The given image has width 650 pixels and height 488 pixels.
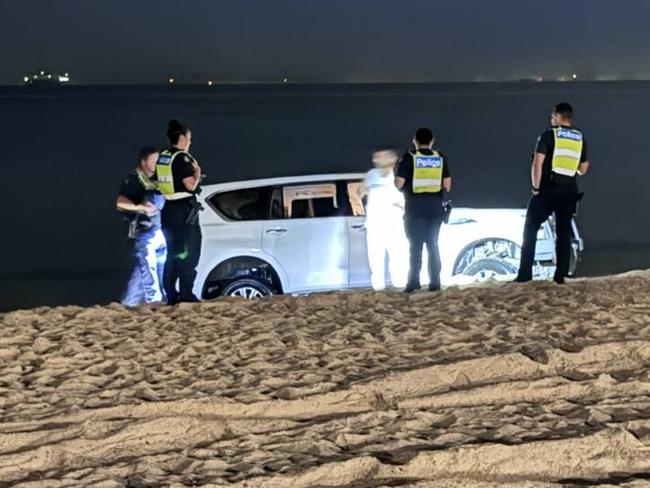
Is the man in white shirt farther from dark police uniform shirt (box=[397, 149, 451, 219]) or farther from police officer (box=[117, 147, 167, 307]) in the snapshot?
police officer (box=[117, 147, 167, 307])

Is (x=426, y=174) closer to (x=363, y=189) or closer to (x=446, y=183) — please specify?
(x=446, y=183)

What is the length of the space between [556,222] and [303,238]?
277 cm

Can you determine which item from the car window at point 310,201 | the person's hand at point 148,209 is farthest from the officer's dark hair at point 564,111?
the person's hand at point 148,209

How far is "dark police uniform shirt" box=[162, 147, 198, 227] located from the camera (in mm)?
9578

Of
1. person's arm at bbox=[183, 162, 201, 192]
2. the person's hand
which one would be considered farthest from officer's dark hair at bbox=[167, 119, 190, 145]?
the person's hand

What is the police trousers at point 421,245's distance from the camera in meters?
10.2

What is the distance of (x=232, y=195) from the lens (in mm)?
11312

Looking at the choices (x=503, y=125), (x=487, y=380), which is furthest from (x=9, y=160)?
(x=487, y=380)

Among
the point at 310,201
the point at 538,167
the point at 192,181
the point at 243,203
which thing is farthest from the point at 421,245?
the point at 192,181

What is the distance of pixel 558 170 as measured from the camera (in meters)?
9.98

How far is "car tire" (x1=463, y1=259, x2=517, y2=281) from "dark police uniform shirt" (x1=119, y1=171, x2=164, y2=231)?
3.62 m

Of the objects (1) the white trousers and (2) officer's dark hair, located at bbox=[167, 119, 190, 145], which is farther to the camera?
(1) the white trousers

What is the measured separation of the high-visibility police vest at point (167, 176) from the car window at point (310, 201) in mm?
1886

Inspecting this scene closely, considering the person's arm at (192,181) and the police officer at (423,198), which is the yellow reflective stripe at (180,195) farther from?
the police officer at (423,198)
